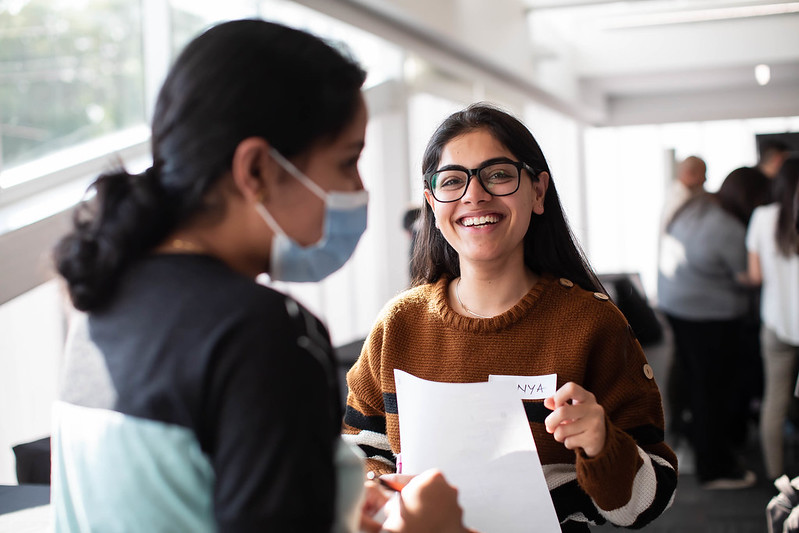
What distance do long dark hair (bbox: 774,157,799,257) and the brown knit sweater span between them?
2752 millimetres

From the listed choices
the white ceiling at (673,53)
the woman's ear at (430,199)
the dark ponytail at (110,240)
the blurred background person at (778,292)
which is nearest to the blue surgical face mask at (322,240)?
the dark ponytail at (110,240)

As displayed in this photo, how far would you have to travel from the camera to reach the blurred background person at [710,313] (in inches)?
166

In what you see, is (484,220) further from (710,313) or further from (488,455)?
(710,313)

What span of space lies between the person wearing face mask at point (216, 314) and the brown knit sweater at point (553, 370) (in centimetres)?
55

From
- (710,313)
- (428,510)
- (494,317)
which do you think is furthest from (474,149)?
(710,313)

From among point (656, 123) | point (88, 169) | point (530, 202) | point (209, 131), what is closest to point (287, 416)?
point (209, 131)

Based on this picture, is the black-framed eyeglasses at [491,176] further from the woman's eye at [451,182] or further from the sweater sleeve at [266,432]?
the sweater sleeve at [266,432]

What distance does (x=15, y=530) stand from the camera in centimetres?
142

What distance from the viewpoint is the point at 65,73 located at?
2947 millimetres

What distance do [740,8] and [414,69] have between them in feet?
9.83

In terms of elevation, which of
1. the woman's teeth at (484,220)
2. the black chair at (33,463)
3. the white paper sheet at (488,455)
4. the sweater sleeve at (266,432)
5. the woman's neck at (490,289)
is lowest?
the black chair at (33,463)

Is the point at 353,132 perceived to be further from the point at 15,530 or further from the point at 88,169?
the point at 88,169

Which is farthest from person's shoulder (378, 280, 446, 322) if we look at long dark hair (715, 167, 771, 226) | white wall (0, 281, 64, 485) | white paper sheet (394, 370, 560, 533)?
long dark hair (715, 167, 771, 226)

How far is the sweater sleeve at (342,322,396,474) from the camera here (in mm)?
1438
